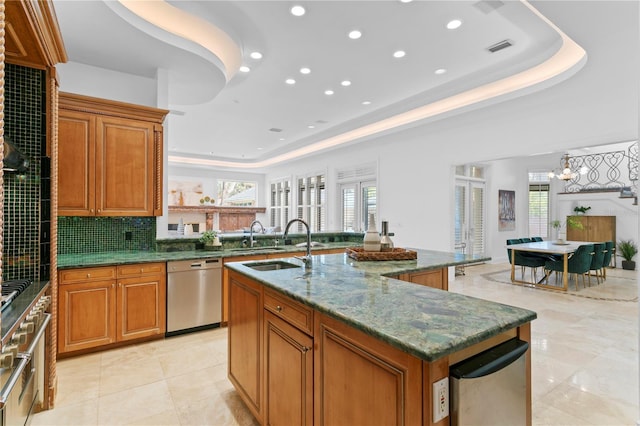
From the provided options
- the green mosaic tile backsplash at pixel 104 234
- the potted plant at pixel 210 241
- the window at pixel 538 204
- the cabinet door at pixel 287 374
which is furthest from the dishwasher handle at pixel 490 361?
the window at pixel 538 204

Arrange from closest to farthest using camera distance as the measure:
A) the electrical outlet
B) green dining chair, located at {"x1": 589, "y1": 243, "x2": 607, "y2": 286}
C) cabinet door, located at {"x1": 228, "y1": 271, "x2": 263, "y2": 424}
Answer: the electrical outlet < cabinet door, located at {"x1": 228, "y1": 271, "x2": 263, "y2": 424} < green dining chair, located at {"x1": 589, "y1": 243, "x2": 607, "y2": 286}

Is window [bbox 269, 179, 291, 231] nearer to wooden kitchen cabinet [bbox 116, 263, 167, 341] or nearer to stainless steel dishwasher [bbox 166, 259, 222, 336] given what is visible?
stainless steel dishwasher [bbox 166, 259, 222, 336]

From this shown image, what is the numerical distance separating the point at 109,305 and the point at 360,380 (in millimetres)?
2864

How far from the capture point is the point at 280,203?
11.3 m

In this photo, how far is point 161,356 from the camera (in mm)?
3152

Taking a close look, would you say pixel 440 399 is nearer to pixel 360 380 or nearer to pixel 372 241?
pixel 360 380

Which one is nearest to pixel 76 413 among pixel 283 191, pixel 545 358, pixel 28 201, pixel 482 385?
pixel 28 201

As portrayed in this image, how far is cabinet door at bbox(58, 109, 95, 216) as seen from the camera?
3270 mm

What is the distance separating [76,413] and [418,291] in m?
2.41

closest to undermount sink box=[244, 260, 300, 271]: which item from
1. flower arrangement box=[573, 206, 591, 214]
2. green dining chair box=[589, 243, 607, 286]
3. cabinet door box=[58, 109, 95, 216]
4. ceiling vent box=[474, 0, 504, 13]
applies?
cabinet door box=[58, 109, 95, 216]

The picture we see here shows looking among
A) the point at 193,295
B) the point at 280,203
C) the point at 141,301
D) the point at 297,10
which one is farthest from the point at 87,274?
the point at 280,203

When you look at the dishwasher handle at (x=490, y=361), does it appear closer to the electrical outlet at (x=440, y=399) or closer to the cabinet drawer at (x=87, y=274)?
the electrical outlet at (x=440, y=399)

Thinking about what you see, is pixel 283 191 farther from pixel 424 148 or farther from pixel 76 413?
pixel 76 413

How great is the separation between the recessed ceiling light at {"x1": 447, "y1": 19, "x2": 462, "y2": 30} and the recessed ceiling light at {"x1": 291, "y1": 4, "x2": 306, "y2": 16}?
145 cm
